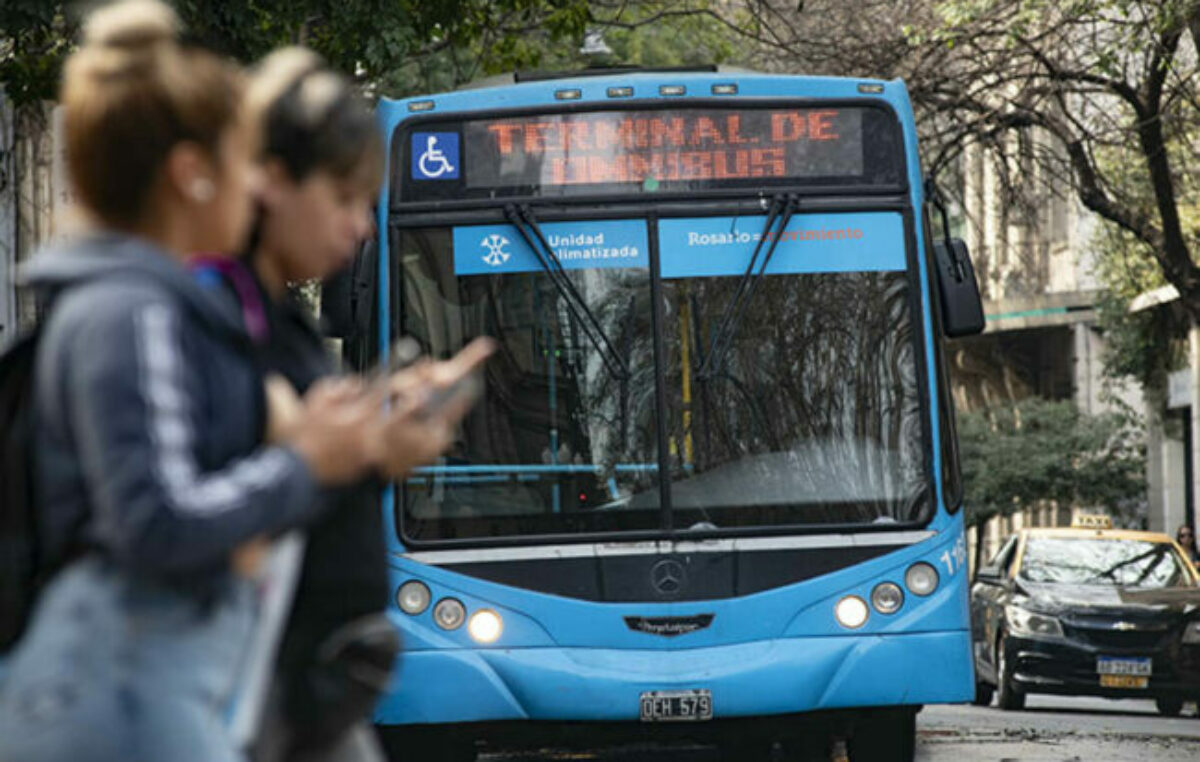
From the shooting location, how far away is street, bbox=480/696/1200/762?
12508 mm

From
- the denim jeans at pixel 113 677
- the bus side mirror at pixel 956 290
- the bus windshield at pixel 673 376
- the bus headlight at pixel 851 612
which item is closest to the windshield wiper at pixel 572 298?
the bus windshield at pixel 673 376

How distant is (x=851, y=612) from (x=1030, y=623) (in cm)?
968

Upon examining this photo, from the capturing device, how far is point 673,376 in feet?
32.2

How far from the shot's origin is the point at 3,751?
2891 mm

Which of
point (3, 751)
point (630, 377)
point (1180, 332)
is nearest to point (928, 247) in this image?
point (630, 377)

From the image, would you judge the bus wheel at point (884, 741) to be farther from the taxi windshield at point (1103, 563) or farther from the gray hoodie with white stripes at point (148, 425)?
the taxi windshield at point (1103, 563)

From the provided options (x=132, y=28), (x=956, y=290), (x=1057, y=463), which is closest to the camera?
(x=132, y=28)

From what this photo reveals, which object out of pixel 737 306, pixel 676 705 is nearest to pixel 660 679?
pixel 676 705

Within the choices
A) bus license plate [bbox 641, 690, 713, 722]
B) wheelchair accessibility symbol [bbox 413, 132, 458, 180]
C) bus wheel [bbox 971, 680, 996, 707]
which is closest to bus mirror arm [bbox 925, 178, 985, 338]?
bus license plate [bbox 641, 690, 713, 722]

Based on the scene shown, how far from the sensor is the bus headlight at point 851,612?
31.9ft

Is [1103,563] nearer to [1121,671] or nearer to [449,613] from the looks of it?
[1121,671]

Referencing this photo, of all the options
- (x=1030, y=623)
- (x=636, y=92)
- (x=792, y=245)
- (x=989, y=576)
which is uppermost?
(x=636, y=92)

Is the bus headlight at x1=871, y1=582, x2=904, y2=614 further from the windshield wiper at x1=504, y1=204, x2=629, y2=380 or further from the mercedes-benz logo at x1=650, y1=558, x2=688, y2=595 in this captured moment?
the windshield wiper at x1=504, y1=204, x2=629, y2=380

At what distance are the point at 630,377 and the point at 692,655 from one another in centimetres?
117
